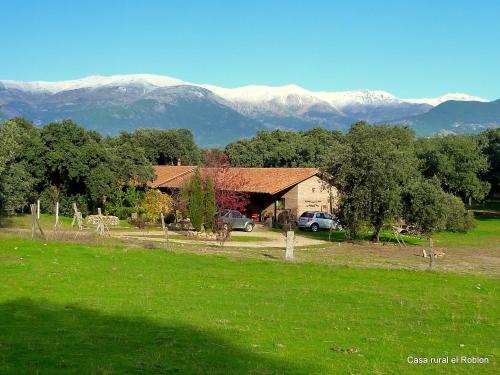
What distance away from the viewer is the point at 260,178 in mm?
57844

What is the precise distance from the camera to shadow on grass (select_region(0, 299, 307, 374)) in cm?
884

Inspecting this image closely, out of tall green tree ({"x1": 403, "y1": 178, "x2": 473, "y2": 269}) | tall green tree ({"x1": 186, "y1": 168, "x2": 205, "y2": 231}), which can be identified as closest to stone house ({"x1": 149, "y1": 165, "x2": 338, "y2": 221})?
tall green tree ({"x1": 186, "y1": 168, "x2": 205, "y2": 231})

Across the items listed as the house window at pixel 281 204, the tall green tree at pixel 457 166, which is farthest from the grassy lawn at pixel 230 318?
the tall green tree at pixel 457 166

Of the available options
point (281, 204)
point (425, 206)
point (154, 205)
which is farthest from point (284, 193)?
point (425, 206)

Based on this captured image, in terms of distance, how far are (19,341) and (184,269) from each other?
1198 centimetres

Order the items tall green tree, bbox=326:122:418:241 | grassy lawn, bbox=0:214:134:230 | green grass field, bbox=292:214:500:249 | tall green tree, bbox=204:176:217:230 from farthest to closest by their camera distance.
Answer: green grass field, bbox=292:214:500:249 → grassy lawn, bbox=0:214:134:230 → tall green tree, bbox=204:176:217:230 → tall green tree, bbox=326:122:418:241

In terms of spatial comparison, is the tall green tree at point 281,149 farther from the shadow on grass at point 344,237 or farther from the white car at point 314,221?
the shadow on grass at point 344,237

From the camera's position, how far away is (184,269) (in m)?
22.1

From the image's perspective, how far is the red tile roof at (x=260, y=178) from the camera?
5330cm

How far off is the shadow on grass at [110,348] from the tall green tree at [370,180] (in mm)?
26604

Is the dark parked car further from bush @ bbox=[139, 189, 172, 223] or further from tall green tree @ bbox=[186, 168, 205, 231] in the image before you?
tall green tree @ bbox=[186, 168, 205, 231]

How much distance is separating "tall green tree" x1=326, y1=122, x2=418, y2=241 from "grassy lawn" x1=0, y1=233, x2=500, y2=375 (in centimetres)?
1361

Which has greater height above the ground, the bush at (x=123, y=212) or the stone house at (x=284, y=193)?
the stone house at (x=284, y=193)

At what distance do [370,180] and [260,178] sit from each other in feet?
71.4
